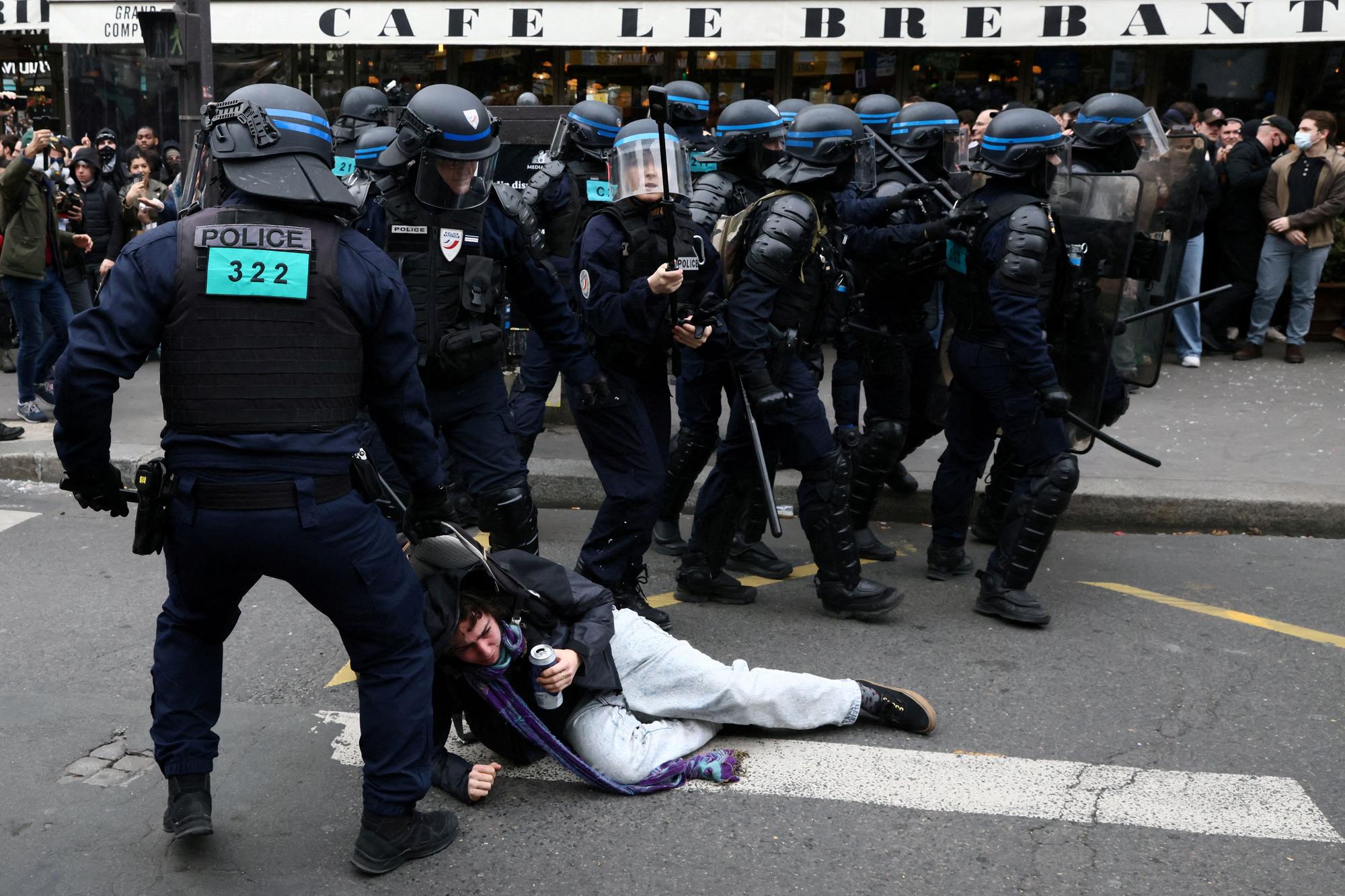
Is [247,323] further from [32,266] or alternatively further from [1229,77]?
[1229,77]

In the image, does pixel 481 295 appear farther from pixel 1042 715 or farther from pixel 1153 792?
pixel 1153 792

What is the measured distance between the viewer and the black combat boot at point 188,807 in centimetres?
328

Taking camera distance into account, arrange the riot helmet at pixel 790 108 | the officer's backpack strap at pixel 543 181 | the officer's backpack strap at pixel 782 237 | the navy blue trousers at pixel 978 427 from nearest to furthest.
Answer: the officer's backpack strap at pixel 782 237
the navy blue trousers at pixel 978 427
the officer's backpack strap at pixel 543 181
the riot helmet at pixel 790 108

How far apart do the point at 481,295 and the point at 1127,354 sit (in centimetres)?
324

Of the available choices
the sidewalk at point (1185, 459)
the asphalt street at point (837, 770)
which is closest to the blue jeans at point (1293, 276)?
the sidewalk at point (1185, 459)

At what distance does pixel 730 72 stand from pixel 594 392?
9.11m

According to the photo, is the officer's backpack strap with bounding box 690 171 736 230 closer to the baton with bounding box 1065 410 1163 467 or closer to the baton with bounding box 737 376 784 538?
the baton with bounding box 737 376 784 538

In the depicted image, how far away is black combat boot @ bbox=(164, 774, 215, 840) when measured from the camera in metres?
3.28

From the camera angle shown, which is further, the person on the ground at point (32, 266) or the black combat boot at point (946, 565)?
the person on the ground at point (32, 266)

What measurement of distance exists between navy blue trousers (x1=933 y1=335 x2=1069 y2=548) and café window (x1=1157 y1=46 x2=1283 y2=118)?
7514 millimetres

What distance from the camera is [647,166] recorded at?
184 inches

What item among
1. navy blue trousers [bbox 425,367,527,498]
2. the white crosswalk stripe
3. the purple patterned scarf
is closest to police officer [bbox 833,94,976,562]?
navy blue trousers [bbox 425,367,527,498]

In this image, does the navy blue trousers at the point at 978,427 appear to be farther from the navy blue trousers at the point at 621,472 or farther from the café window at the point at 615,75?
the café window at the point at 615,75

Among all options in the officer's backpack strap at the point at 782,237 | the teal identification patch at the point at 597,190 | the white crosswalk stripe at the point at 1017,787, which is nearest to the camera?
the white crosswalk stripe at the point at 1017,787
